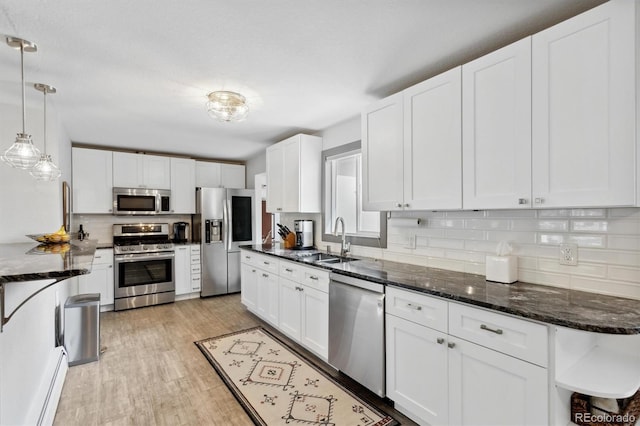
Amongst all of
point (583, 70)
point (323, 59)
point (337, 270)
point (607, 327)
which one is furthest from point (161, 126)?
point (607, 327)

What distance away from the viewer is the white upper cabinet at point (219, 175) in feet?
18.4

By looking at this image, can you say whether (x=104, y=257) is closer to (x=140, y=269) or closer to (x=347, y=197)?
(x=140, y=269)

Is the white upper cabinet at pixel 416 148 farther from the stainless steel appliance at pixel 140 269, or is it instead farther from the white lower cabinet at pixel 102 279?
the white lower cabinet at pixel 102 279

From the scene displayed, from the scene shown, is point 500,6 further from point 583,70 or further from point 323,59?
point 323,59

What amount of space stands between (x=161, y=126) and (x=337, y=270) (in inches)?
109

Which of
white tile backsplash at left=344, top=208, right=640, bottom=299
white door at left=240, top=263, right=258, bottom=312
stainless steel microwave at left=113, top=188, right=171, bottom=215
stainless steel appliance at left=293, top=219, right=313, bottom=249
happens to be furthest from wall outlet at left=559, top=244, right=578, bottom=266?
stainless steel microwave at left=113, top=188, right=171, bottom=215

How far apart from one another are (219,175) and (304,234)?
274 centimetres

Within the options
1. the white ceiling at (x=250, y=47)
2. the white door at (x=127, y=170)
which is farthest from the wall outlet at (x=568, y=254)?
the white door at (x=127, y=170)

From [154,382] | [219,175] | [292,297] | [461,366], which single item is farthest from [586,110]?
[219,175]

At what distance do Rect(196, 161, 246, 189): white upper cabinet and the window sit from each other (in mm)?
2649

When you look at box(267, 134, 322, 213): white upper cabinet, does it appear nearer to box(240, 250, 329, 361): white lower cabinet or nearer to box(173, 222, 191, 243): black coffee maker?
box(240, 250, 329, 361): white lower cabinet

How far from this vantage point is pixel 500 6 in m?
1.60

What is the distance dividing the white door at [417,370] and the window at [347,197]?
1.27m

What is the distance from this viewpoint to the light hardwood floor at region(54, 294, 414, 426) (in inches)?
84.4
